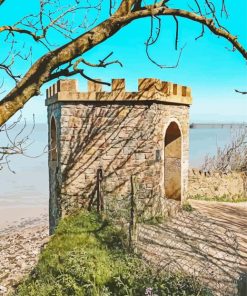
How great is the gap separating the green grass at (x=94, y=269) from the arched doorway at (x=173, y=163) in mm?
2889

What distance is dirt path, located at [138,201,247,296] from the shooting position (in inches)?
254

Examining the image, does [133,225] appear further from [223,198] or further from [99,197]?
[223,198]

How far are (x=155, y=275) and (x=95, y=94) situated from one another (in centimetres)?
486

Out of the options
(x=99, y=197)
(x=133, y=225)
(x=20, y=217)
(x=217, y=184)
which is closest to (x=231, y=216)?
(x=217, y=184)

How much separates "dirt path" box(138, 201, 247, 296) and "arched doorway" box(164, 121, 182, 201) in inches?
31.6

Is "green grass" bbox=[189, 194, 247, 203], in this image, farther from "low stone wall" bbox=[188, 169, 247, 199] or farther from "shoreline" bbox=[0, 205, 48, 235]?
"shoreline" bbox=[0, 205, 48, 235]

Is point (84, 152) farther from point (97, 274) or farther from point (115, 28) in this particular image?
point (115, 28)

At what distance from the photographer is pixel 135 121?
9195 millimetres

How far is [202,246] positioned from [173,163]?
3489mm

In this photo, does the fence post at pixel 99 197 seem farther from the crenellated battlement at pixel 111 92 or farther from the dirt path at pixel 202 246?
the crenellated battlement at pixel 111 92

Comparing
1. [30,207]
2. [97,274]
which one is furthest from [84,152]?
[30,207]

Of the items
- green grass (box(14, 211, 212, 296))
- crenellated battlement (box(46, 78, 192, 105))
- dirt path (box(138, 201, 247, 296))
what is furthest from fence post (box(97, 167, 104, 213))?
crenellated battlement (box(46, 78, 192, 105))

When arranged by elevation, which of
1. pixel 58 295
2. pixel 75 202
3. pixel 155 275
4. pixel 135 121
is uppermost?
pixel 135 121

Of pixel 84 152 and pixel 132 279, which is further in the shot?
pixel 84 152
